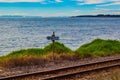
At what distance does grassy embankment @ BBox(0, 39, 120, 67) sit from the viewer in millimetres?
15828

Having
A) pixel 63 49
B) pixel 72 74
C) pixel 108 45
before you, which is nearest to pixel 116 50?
pixel 108 45

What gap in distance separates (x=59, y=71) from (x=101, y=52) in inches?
298

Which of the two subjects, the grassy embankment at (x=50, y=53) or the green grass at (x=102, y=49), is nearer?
the grassy embankment at (x=50, y=53)

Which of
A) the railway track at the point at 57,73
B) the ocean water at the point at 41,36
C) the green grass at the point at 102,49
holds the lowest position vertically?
the ocean water at the point at 41,36

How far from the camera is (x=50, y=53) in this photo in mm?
18328

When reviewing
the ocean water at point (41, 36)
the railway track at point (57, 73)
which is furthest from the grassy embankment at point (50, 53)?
the ocean water at point (41, 36)

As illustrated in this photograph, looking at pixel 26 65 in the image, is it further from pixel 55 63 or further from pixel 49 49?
pixel 49 49

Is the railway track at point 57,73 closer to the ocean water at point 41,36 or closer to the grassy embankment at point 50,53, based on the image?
the grassy embankment at point 50,53

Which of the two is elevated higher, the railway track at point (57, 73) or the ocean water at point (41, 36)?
the railway track at point (57, 73)

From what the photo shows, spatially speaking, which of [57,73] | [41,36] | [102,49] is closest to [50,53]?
[102,49]

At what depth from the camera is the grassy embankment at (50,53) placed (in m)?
15.8

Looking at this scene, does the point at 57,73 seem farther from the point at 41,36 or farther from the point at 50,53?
the point at 41,36

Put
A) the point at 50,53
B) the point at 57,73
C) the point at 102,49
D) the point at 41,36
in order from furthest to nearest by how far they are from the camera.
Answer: the point at 41,36
the point at 102,49
the point at 50,53
the point at 57,73

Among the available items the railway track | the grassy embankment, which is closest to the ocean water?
the grassy embankment
